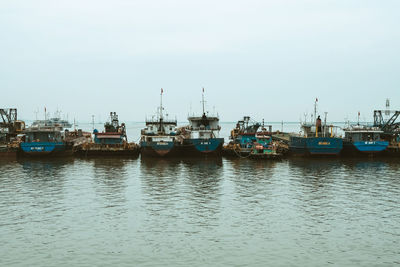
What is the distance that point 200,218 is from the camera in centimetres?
2777

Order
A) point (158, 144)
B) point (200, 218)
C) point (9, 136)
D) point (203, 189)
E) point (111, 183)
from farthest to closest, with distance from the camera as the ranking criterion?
point (9, 136)
point (158, 144)
point (111, 183)
point (203, 189)
point (200, 218)

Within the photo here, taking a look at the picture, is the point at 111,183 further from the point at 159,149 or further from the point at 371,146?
the point at 371,146

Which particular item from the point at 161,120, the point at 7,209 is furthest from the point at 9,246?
the point at 161,120

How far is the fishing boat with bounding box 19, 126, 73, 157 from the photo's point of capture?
63281 mm

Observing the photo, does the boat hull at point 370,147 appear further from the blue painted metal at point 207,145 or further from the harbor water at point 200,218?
the blue painted metal at point 207,145

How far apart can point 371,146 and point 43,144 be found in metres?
51.4

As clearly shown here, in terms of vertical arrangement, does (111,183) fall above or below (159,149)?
below

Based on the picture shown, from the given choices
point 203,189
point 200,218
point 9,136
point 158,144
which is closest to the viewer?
point 200,218

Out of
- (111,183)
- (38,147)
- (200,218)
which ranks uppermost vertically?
(38,147)

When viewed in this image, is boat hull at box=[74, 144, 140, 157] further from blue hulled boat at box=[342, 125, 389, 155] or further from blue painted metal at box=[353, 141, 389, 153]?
blue painted metal at box=[353, 141, 389, 153]

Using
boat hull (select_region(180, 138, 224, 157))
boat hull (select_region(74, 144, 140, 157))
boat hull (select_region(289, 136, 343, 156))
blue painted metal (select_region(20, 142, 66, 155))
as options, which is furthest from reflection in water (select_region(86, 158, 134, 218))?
boat hull (select_region(289, 136, 343, 156))

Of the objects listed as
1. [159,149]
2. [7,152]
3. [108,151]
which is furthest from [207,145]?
[7,152]

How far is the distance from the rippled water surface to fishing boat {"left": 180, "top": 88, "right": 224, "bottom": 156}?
14550mm

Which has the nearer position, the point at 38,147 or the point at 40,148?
the point at 38,147
